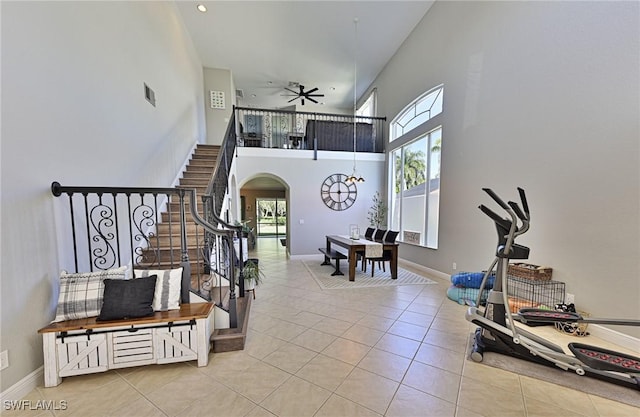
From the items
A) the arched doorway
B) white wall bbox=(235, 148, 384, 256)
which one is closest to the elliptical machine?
white wall bbox=(235, 148, 384, 256)

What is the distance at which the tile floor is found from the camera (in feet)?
5.66

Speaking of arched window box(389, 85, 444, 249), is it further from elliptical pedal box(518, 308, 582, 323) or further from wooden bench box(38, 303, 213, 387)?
wooden bench box(38, 303, 213, 387)

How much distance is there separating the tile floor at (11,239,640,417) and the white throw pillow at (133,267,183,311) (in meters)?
0.51

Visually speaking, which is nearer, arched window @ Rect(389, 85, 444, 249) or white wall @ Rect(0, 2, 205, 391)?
white wall @ Rect(0, 2, 205, 391)

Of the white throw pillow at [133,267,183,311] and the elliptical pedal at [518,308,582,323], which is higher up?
the white throw pillow at [133,267,183,311]

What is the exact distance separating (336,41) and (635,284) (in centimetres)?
711

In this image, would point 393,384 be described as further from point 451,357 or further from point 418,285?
point 418,285

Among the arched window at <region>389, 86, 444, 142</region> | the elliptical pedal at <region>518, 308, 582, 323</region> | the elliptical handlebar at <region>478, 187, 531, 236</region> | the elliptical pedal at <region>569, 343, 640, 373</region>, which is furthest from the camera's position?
the arched window at <region>389, 86, 444, 142</region>

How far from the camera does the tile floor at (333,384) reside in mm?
1727

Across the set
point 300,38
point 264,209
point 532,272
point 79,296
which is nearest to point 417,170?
point 532,272

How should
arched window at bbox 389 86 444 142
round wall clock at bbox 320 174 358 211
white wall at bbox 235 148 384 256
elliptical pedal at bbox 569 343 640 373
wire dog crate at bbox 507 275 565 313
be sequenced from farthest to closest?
round wall clock at bbox 320 174 358 211, white wall at bbox 235 148 384 256, arched window at bbox 389 86 444 142, wire dog crate at bbox 507 275 565 313, elliptical pedal at bbox 569 343 640 373

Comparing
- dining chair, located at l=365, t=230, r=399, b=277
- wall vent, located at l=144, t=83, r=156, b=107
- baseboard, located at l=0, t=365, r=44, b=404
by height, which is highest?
wall vent, located at l=144, t=83, r=156, b=107

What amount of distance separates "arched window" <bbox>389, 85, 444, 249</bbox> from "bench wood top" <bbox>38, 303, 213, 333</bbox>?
4.70 metres

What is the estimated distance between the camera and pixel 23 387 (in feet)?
5.95
